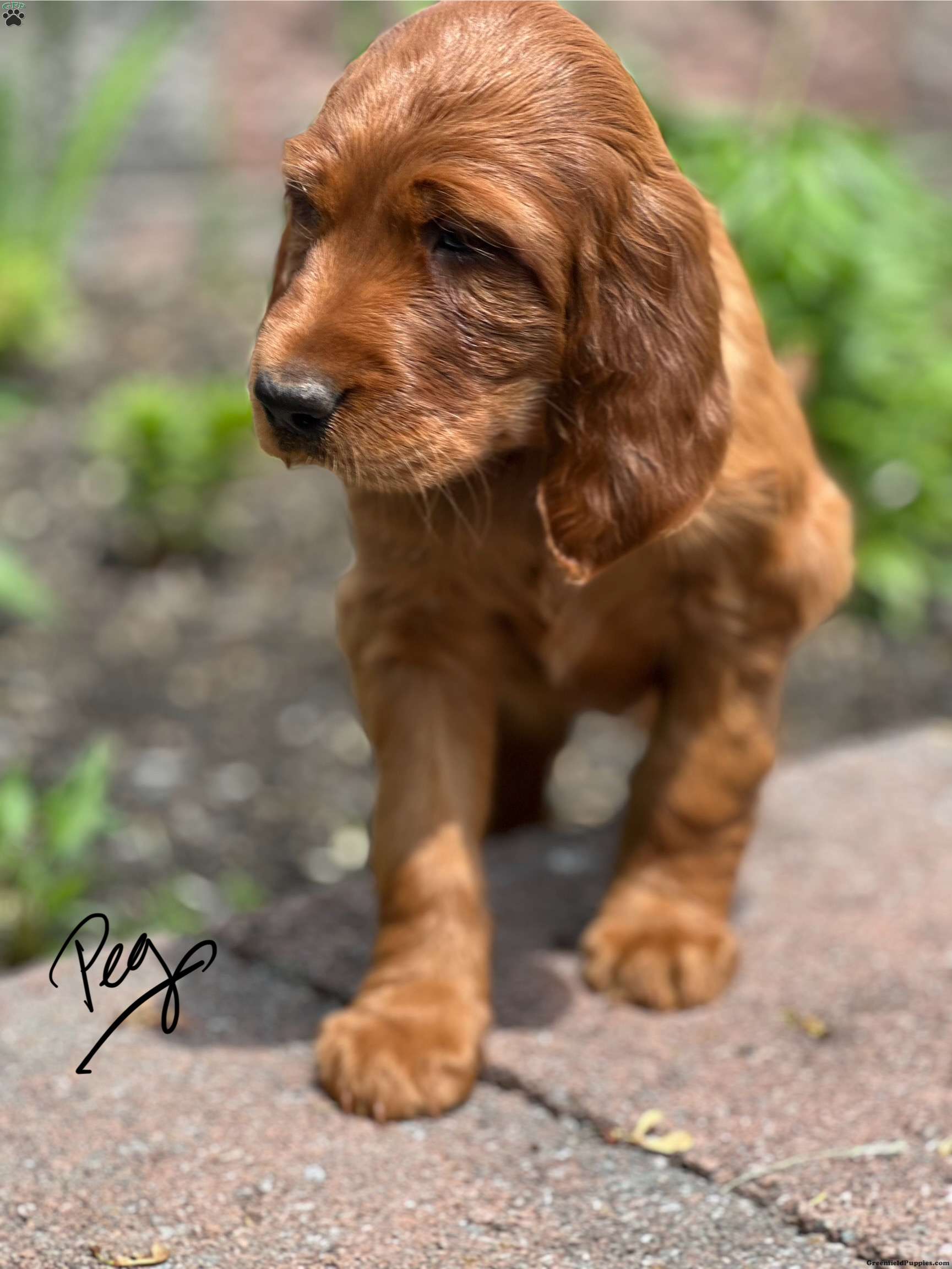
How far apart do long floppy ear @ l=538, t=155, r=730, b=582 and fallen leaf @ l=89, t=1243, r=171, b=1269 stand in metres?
1.25

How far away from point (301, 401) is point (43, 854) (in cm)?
193

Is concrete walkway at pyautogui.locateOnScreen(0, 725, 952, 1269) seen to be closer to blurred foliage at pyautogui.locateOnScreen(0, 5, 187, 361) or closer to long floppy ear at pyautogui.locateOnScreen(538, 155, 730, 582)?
long floppy ear at pyautogui.locateOnScreen(538, 155, 730, 582)

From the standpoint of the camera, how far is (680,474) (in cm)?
271

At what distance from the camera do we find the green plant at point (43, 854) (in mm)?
3844

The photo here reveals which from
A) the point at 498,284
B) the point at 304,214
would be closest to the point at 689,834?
the point at 498,284

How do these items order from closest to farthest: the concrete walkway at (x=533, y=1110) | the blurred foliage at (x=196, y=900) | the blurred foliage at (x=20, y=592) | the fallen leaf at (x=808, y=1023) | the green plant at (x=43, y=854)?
1. the concrete walkway at (x=533, y=1110)
2. the fallen leaf at (x=808, y=1023)
3. the green plant at (x=43, y=854)
4. the blurred foliage at (x=196, y=900)
5. the blurred foliage at (x=20, y=592)

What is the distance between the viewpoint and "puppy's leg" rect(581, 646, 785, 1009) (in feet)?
10.7

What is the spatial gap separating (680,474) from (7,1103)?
162 centimetres

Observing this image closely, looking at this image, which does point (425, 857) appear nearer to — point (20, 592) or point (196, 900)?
point (196, 900)

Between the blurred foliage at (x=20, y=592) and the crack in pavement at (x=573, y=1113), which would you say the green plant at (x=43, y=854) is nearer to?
the crack in pavement at (x=573, y=1113)

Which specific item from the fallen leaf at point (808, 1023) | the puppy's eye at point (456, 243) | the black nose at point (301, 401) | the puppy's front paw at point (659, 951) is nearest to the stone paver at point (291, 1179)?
the puppy's front paw at point (659, 951)

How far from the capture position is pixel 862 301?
17.9 ft

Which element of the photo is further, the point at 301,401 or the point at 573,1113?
the point at 573,1113
